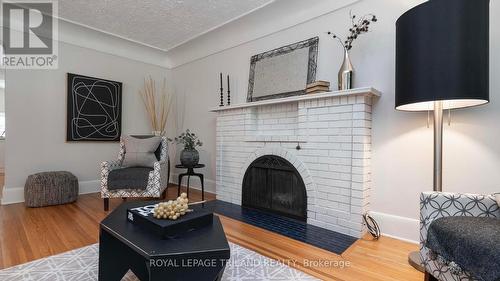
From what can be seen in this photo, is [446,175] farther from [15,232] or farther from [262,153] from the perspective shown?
[15,232]

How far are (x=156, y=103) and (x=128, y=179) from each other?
194cm

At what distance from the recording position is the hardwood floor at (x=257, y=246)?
1.55 m

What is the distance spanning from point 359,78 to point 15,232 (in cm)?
329

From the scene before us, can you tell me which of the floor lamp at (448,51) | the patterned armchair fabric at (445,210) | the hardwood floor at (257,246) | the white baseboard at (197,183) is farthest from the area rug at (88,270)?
the white baseboard at (197,183)

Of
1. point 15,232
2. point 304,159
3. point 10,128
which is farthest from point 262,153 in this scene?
point 10,128

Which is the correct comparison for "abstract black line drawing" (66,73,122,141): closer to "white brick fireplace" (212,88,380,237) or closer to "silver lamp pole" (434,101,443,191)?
"white brick fireplace" (212,88,380,237)

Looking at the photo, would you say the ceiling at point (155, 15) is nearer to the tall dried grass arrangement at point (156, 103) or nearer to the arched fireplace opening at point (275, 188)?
the tall dried grass arrangement at point (156, 103)

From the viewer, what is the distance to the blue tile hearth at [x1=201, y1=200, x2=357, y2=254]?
1.96 m

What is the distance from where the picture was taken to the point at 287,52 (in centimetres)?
280

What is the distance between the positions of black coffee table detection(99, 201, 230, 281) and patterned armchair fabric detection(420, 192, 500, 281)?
3.23 ft

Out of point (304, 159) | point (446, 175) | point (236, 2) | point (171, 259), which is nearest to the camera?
point (171, 259)

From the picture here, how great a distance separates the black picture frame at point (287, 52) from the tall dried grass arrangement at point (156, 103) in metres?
1.93

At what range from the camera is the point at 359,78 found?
90.0 inches

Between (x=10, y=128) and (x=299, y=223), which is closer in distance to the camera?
(x=299, y=223)
